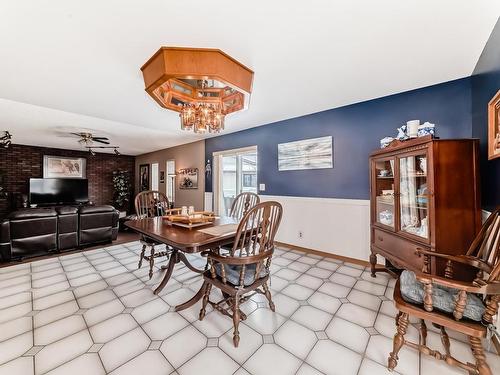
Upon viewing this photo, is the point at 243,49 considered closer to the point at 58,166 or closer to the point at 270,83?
A: the point at 270,83

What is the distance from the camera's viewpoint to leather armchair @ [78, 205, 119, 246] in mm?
3662

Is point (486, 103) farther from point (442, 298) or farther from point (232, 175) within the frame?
point (232, 175)

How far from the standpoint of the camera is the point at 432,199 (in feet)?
5.68

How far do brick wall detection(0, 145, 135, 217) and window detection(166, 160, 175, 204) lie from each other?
2.67 meters

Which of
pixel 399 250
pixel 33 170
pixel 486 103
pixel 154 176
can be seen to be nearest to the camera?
pixel 486 103

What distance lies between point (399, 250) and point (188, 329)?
2.08 metres

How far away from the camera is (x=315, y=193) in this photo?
3393mm

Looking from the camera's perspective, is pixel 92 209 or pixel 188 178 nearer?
pixel 92 209

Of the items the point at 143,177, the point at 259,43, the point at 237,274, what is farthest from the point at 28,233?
the point at 143,177

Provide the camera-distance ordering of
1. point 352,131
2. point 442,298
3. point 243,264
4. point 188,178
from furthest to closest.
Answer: point 188,178, point 352,131, point 243,264, point 442,298

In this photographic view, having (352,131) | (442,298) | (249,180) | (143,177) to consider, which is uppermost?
(352,131)

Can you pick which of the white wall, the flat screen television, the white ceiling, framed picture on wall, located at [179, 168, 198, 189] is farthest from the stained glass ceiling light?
the flat screen television

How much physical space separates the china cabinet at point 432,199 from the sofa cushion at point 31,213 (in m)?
4.80

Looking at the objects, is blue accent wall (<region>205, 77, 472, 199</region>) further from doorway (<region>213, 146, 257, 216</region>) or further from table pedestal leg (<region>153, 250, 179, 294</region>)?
table pedestal leg (<region>153, 250, 179, 294</region>)
